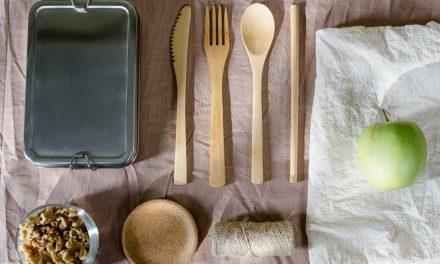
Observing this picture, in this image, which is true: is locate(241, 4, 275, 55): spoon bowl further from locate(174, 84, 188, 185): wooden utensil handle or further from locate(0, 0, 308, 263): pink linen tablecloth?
locate(174, 84, 188, 185): wooden utensil handle

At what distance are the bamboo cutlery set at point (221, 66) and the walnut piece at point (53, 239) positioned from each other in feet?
0.45

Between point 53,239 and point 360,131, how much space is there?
39cm

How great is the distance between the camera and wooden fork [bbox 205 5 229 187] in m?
0.64

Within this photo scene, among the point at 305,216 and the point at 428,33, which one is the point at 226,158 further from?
the point at 428,33

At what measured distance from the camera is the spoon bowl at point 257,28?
2.14ft

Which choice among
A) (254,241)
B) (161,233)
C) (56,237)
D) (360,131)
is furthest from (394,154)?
(56,237)

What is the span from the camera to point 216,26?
0.66 meters

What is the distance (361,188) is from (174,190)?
0.77ft

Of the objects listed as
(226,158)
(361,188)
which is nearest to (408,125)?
(361,188)

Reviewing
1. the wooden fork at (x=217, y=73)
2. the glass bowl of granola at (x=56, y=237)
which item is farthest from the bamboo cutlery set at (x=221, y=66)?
the glass bowl of granola at (x=56, y=237)

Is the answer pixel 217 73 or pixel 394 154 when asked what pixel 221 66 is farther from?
pixel 394 154

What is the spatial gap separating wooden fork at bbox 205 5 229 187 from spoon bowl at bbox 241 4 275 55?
3 centimetres

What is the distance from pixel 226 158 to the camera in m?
0.65

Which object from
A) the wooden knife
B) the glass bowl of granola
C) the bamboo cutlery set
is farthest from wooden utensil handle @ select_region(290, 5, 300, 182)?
the glass bowl of granola
